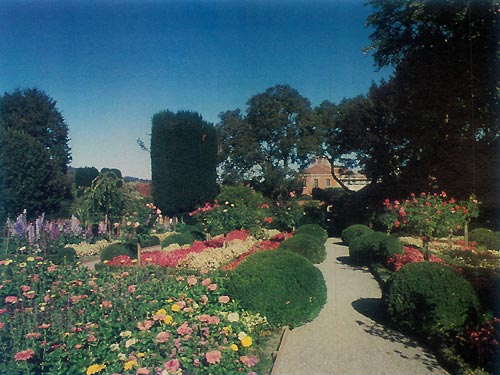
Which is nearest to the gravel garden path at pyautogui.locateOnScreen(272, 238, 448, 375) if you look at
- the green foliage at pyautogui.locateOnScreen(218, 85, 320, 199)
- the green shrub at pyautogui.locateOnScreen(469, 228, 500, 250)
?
the green shrub at pyautogui.locateOnScreen(469, 228, 500, 250)

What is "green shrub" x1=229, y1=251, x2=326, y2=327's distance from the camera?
600 centimetres

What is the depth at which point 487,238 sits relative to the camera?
563 inches

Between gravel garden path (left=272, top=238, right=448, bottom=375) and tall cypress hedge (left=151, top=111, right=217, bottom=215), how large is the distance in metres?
17.3

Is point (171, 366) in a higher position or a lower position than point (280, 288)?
higher

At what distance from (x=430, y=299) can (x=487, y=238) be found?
10779mm

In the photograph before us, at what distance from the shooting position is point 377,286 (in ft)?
31.0

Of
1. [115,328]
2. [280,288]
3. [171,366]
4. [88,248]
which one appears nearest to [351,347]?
[280,288]

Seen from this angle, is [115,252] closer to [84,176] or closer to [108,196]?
[108,196]

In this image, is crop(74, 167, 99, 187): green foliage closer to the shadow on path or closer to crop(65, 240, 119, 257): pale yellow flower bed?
crop(65, 240, 119, 257): pale yellow flower bed

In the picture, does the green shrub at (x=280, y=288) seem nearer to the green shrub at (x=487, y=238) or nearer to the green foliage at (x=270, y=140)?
the green shrub at (x=487, y=238)

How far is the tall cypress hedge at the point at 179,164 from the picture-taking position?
2411 centimetres

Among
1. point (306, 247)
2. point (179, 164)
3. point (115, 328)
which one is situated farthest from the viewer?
point (179, 164)

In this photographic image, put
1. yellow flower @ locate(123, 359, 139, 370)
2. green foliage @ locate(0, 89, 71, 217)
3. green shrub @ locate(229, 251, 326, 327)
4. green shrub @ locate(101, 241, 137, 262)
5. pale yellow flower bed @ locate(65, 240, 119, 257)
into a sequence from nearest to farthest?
yellow flower @ locate(123, 359, 139, 370) → green shrub @ locate(229, 251, 326, 327) → green shrub @ locate(101, 241, 137, 262) → pale yellow flower bed @ locate(65, 240, 119, 257) → green foliage @ locate(0, 89, 71, 217)

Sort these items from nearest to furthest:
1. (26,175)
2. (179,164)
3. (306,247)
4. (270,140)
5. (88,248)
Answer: (306,247) < (88,248) < (26,175) < (179,164) < (270,140)
